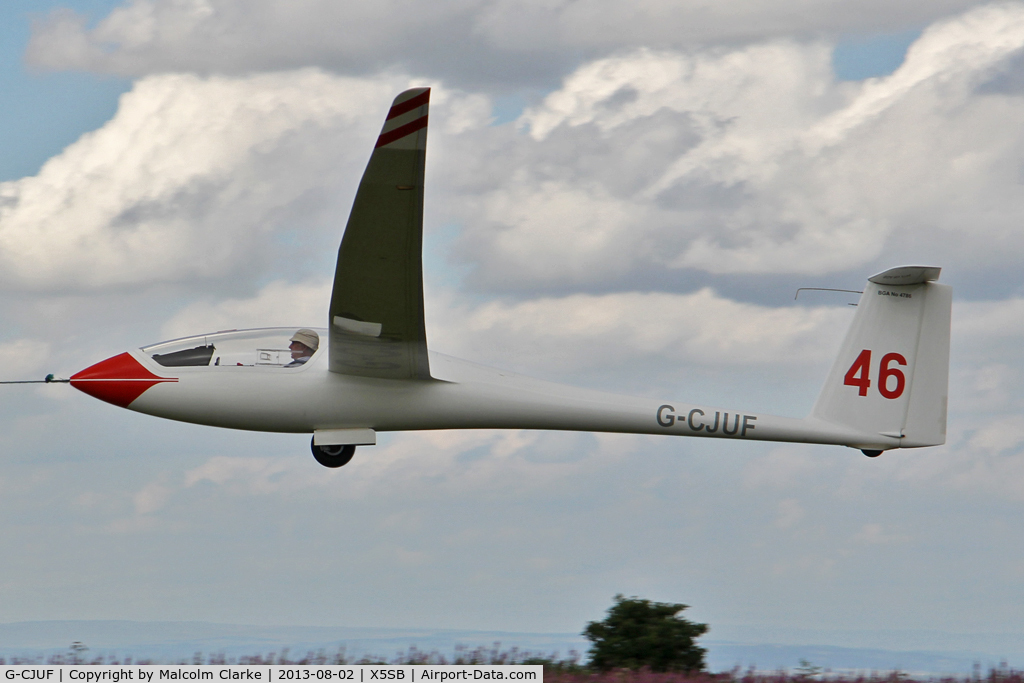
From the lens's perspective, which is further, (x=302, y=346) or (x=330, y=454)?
(x=330, y=454)

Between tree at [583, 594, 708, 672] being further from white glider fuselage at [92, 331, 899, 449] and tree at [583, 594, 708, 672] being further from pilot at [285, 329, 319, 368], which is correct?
pilot at [285, 329, 319, 368]

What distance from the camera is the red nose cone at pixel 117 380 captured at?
1417cm

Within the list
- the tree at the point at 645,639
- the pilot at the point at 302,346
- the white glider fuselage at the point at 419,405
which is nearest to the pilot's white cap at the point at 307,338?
the pilot at the point at 302,346

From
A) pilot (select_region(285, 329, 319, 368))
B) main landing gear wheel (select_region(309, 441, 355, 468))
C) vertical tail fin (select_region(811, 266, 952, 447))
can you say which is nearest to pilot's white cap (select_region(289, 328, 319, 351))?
pilot (select_region(285, 329, 319, 368))

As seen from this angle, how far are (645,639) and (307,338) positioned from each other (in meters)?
6.15

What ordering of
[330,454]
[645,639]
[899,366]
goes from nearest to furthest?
[645,639], [330,454], [899,366]

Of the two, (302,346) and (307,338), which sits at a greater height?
(307,338)

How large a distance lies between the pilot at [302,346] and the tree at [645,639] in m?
5.34

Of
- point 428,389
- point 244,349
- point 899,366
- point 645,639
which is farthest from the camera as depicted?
point 899,366

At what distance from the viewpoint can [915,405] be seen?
15258mm

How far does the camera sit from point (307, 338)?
1427 centimetres

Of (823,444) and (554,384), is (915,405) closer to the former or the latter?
(823,444)

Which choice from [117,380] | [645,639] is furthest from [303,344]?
[645,639]

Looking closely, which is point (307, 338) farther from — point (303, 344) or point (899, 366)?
point (899, 366)
